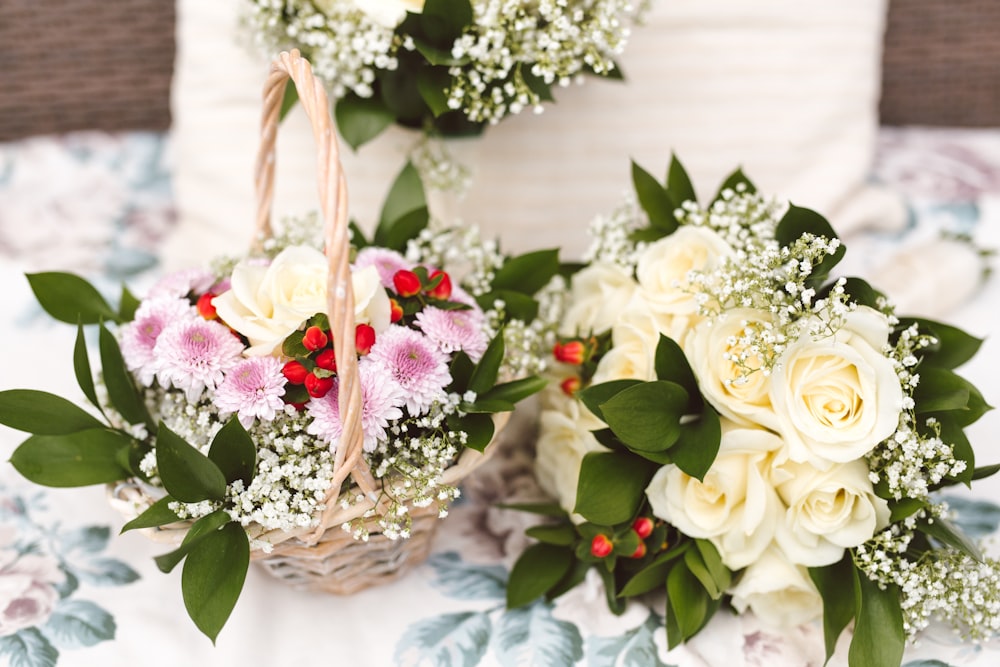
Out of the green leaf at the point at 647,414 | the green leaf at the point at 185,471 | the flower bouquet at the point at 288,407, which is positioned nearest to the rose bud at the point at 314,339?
the flower bouquet at the point at 288,407

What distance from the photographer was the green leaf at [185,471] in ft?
1.94

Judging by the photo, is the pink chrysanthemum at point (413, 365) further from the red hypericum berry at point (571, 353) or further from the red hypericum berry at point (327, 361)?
the red hypericum berry at point (571, 353)

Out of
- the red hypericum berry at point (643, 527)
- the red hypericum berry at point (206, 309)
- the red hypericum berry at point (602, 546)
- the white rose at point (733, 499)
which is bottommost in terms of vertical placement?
the red hypericum berry at point (602, 546)

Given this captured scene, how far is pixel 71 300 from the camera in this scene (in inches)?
29.4

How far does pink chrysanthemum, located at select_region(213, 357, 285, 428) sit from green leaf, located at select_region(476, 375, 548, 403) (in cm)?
16

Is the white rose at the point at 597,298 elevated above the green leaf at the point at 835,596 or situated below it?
above

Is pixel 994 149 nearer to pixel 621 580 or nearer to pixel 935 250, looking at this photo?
pixel 935 250

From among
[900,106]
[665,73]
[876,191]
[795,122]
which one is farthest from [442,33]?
[900,106]

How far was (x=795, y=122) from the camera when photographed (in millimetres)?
1017

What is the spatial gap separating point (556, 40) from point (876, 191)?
1.82 feet

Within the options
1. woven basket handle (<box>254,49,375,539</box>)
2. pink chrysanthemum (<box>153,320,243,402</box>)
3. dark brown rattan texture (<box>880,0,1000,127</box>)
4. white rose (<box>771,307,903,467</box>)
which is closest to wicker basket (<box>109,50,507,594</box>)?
woven basket handle (<box>254,49,375,539</box>)

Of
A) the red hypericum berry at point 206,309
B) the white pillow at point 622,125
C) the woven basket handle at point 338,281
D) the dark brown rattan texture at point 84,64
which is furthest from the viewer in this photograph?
the dark brown rattan texture at point 84,64

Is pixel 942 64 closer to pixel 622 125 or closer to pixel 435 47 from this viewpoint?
pixel 622 125

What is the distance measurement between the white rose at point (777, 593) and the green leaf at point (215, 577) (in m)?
0.38
